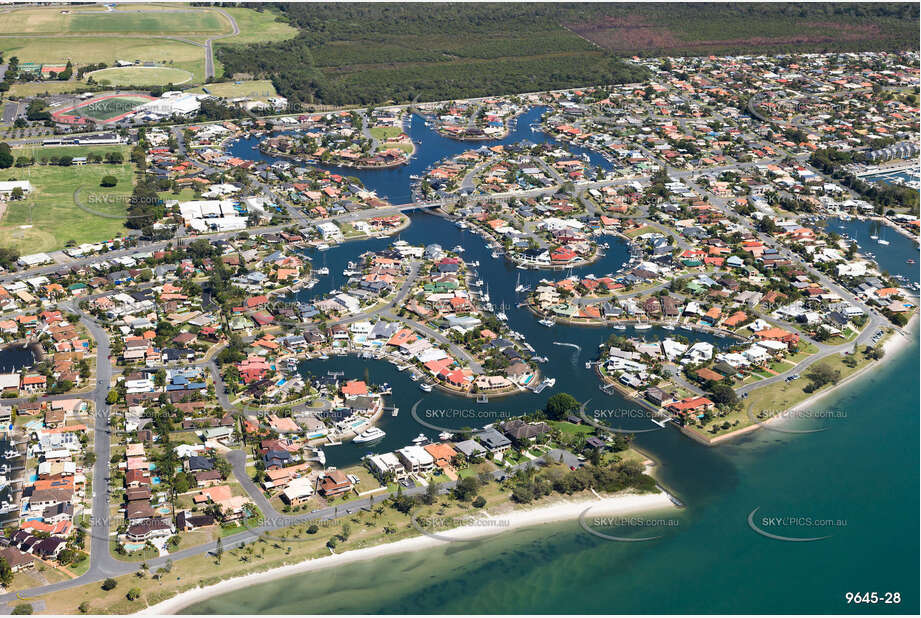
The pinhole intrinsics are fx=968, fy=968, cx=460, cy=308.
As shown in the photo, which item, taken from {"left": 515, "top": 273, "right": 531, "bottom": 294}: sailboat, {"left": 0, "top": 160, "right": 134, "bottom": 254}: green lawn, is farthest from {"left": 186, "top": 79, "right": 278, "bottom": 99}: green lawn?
{"left": 515, "top": 273, "right": 531, "bottom": 294}: sailboat

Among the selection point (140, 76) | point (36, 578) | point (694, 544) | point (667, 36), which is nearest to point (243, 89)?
point (140, 76)

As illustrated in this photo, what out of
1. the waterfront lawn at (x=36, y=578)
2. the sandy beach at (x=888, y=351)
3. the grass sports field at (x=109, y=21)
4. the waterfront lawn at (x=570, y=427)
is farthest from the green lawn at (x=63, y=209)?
the grass sports field at (x=109, y=21)

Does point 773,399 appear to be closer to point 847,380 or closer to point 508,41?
point 847,380

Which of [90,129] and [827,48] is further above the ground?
[827,48]

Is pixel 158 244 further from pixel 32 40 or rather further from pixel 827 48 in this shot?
pixel 827 48

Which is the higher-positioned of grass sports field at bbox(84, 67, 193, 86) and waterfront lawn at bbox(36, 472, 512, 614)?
grass sports field at bbox(84, 67, 193, 86)

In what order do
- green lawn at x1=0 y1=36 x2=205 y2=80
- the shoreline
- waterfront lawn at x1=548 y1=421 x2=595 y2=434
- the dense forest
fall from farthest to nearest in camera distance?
1. green lawn at x1=0 y1=36 x2=205 y2=80
2. the dense forest
3. the shoreline
4. waterfront lawn at x1=548 y1=421 x2=595 y2=434

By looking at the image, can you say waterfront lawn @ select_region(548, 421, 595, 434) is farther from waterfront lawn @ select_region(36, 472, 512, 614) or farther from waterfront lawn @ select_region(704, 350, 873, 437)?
waterfront lawn @ select_region(704, 350, 873, 437)

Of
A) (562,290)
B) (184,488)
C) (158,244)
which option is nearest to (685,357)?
(562,290)
